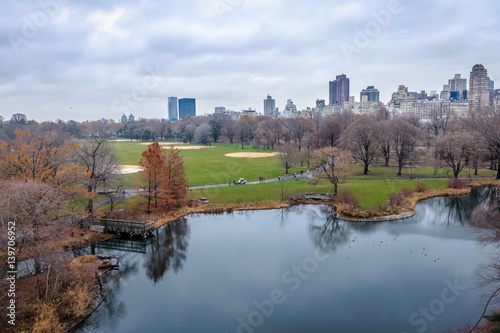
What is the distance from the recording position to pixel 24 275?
22.2 meters

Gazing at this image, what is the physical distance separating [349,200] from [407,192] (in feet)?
29.7

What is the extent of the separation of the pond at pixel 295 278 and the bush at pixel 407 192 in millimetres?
6602

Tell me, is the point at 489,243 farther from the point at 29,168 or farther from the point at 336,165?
the point at 29,168

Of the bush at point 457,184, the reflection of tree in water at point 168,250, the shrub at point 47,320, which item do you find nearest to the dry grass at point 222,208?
the reflection of tree in water at point 168,250

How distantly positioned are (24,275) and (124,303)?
7.72m

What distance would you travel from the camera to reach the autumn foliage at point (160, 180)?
1406 inches

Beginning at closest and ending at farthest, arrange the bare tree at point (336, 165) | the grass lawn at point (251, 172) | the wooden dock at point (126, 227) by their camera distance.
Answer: the wooden dock at point (126, 227) → the bare tree at point (336, 165) → the grass lawn at point (251, 172)

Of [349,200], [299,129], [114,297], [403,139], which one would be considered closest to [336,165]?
[349,200]

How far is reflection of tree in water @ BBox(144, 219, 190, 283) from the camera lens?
983 inches

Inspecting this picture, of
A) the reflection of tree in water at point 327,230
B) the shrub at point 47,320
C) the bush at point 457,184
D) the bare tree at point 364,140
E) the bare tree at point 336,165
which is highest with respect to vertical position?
the bare tree at point 364,140

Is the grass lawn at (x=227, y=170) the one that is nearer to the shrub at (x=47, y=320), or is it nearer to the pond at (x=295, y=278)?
the pond at (x=295, y=278)

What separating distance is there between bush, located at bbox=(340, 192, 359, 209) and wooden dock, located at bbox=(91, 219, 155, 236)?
21597 millimetres

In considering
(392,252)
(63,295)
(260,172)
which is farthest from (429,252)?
(260,172)

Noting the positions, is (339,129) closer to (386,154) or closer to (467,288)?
(386,154)
